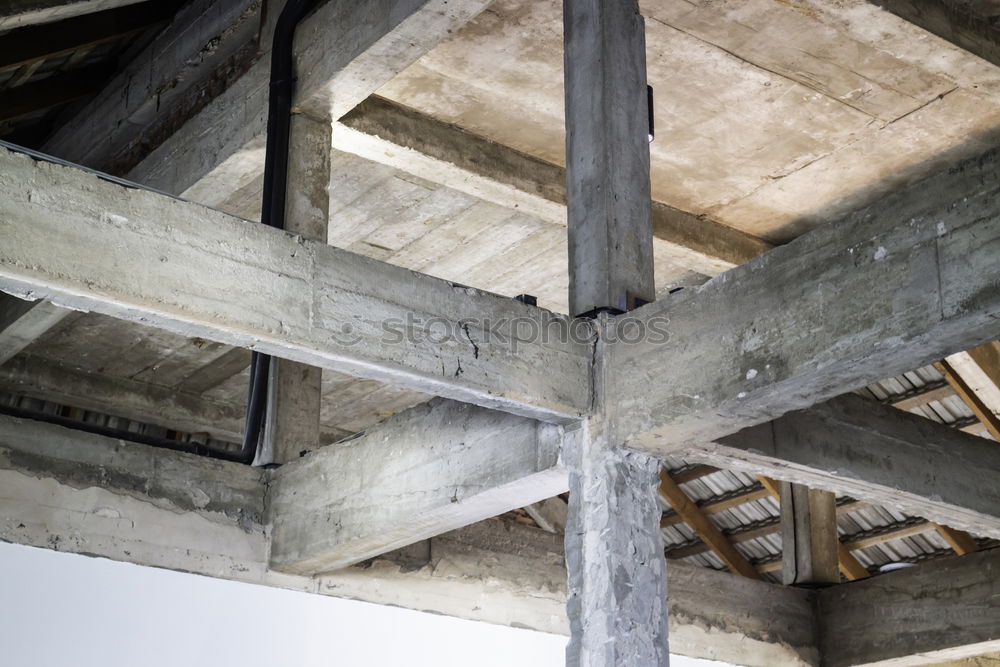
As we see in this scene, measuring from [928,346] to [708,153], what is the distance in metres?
5.07

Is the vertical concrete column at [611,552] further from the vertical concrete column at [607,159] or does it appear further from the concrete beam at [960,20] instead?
the concrete beam at [960,20]

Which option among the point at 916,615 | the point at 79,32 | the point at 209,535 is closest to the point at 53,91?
the point at 79,32

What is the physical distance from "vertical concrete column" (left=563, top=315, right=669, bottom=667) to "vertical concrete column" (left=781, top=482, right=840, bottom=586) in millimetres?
4985

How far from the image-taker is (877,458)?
6.11m

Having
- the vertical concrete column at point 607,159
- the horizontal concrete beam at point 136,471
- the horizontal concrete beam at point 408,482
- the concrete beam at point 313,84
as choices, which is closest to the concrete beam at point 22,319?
the concrete beam at point 313,84

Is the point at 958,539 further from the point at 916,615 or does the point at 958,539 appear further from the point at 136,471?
the point at 136,471

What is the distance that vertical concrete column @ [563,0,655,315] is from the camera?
5914mm

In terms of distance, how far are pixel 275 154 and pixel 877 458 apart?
382 centimetres

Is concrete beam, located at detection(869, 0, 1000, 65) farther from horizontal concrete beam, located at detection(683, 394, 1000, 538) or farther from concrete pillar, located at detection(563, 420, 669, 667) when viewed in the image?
concrete pillar, located at detection(563, 420, 669, 667)

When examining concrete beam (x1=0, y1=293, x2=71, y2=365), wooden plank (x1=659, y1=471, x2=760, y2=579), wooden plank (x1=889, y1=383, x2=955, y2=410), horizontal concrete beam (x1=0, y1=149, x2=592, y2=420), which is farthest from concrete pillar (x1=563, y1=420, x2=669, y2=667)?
wooden plank (x1=659, y1=471, x2=760, y2=579)

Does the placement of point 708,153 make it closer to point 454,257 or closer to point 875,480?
point 454,257

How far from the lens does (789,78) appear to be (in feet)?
28.0

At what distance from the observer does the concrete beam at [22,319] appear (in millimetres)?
9953

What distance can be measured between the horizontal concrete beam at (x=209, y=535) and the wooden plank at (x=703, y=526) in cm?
732
